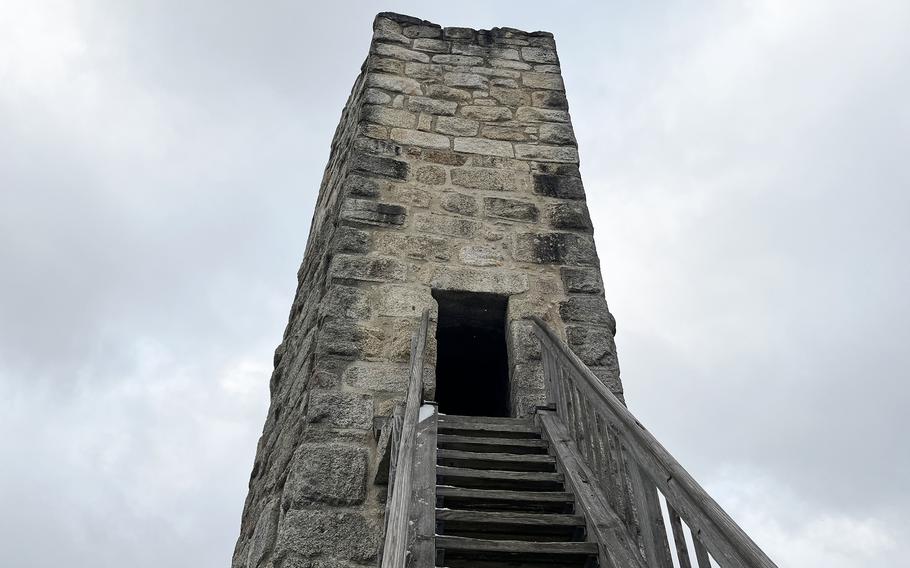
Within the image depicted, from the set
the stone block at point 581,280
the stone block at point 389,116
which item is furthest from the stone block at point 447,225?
the stone block at point 389,116

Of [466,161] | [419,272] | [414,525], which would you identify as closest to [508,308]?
[419,272]

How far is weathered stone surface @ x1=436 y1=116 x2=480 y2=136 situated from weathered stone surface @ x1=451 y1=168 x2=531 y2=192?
43 cm

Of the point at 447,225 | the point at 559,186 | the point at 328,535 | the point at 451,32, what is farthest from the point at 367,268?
the point at 451,32

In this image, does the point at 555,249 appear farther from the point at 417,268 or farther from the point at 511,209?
the point at 417,268

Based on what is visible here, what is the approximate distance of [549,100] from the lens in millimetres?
5891

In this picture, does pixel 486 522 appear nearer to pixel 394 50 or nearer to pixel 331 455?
pixel 331 455

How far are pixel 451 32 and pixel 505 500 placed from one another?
476 centimetres

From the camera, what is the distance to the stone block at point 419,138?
5367 mm

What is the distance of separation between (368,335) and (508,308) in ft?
3.32

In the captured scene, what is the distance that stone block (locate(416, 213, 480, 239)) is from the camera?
16.0 ft

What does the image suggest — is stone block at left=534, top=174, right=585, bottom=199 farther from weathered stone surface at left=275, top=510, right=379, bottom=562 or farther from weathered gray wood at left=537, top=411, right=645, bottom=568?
weathered stone surface at left=275, top=510, right=379, bottom=562

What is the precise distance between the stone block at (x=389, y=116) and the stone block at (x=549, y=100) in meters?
1.11

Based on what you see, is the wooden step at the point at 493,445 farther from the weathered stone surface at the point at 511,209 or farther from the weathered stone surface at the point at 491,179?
the weathered stone surface at the point at 491,179

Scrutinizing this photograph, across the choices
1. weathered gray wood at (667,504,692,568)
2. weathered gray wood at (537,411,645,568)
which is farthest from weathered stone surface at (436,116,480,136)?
weathered gray wood at (667,504,692,568)
